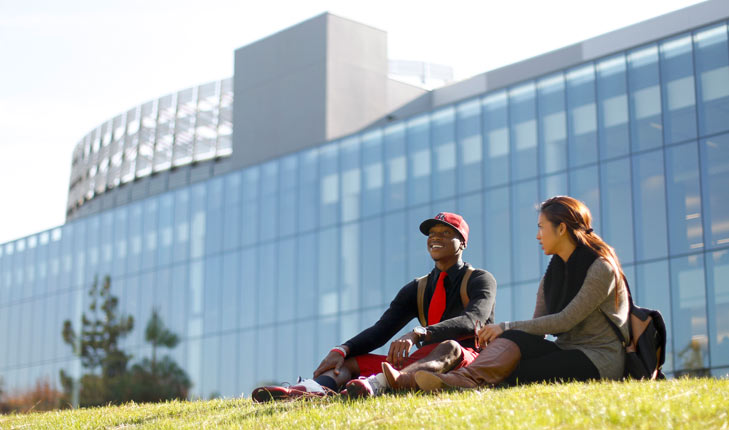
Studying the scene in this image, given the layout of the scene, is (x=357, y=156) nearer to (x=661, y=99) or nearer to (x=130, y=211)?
(x=661, y=99)

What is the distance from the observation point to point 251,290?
119 feet

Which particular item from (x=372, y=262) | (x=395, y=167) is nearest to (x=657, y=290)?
(x=372, y=262)

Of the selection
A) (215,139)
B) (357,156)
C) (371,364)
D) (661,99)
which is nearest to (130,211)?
(215,139)

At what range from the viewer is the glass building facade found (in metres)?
24.5

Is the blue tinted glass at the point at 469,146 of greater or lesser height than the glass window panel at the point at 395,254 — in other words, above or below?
above

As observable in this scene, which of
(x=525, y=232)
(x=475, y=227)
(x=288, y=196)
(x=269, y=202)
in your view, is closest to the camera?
(x=525, y=232)

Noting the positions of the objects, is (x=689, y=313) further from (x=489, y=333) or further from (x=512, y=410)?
(x=512, y=410)

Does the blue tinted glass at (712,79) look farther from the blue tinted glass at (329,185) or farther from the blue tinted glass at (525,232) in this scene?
the blue tinted glass at (329,185)

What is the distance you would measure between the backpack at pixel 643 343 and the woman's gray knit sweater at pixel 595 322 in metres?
0.05

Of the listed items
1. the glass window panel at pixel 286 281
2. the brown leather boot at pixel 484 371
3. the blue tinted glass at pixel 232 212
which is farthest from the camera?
the blue tinted glass at pixel 232 212

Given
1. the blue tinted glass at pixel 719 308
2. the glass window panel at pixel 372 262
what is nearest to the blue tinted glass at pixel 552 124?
the blue tinted glass at pixel 719 308

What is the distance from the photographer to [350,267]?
3256 centimetres

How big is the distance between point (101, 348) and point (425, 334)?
1441 inches

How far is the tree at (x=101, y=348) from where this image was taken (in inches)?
1603
